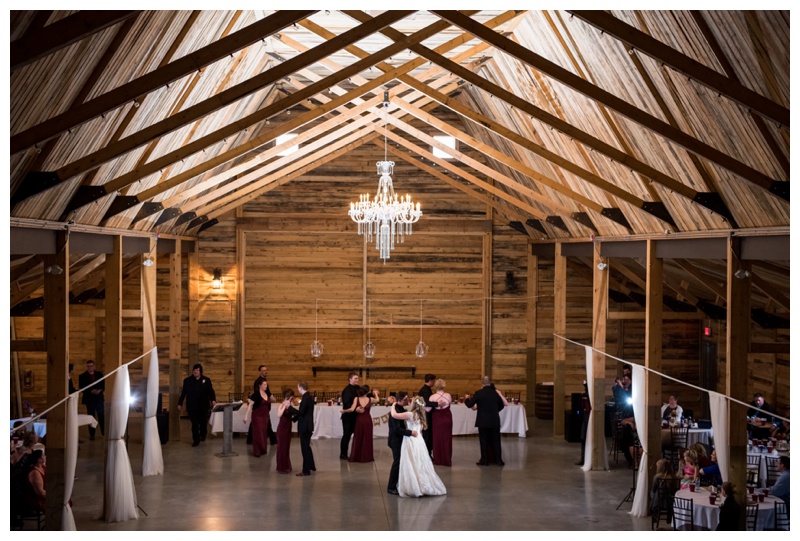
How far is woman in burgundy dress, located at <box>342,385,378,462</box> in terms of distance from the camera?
1297 cm

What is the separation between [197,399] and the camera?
1427 cm

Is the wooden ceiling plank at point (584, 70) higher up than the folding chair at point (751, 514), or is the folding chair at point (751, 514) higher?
the wooden ceiling plank at point (584, 70)

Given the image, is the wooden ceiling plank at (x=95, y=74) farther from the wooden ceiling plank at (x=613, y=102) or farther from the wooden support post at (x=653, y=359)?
the wooden support post at (x=653, y=359)

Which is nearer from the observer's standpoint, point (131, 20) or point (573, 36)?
point (131, 20)

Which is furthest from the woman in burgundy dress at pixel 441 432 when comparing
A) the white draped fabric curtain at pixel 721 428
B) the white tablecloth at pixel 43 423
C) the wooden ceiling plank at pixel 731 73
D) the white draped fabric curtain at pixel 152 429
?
the wooden ceiling plank at pixel 731 73

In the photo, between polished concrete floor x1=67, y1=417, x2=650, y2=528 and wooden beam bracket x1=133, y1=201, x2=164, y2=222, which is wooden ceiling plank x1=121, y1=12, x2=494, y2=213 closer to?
wooden beam bracket x1=133, y1=201, x2=164, y2=222

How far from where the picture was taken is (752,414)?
1362 cm

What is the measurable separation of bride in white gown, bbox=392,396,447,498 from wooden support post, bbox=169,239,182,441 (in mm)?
4928

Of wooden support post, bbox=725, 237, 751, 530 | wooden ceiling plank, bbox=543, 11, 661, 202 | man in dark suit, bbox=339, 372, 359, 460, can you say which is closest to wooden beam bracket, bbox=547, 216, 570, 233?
man in dark suit, bbox=339, 372, 359, 460

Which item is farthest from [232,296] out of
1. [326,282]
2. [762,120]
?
[762,120]

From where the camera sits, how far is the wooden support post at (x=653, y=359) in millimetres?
10625

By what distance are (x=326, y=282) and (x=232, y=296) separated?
1707 millimetres

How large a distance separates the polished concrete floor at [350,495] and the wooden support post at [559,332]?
3.60 feet
